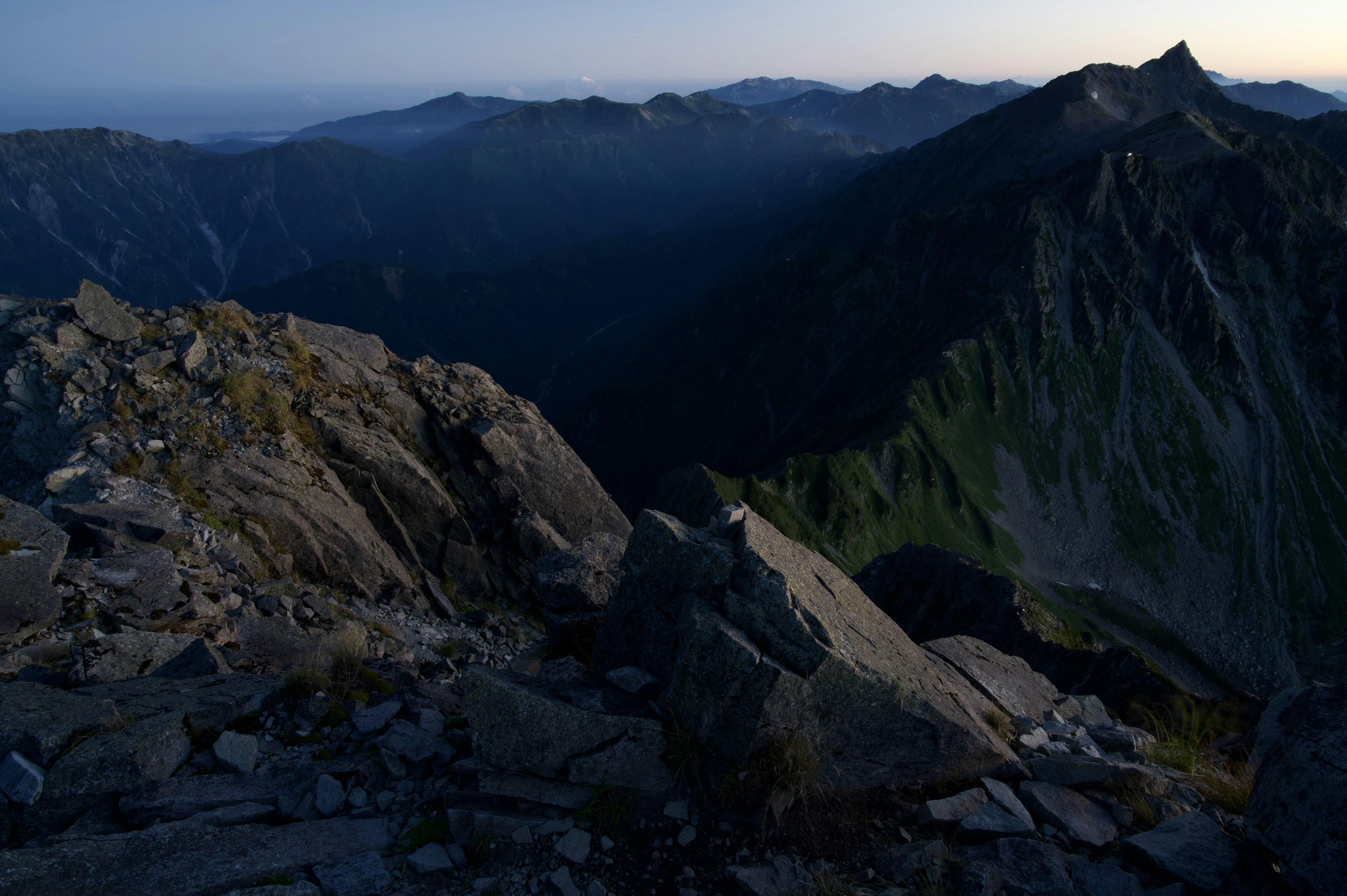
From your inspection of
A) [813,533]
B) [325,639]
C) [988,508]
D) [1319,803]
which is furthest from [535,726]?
[988,508]

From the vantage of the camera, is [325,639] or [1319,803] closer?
[1319,803]

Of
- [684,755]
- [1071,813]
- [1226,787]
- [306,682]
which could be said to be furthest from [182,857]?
[1226,787]

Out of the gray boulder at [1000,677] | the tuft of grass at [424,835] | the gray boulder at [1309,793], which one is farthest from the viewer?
the gray boulder at [1000,677]

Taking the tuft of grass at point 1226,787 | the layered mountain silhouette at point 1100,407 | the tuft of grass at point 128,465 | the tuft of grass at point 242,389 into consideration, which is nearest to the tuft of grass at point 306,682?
the tuft of grass at point 128,465

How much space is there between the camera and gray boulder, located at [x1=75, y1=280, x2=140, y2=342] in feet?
76.6

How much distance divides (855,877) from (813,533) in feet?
298

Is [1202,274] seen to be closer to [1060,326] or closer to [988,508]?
[1060,326]

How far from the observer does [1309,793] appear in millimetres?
8148

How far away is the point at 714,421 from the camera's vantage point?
571 feet

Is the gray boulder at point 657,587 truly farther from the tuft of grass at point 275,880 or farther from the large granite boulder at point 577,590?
the tuft of grass at point 275,880

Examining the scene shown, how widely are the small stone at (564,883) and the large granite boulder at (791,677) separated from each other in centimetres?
265

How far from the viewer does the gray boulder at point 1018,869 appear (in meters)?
8.34

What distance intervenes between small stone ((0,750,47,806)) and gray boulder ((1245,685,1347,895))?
16250 millimetres

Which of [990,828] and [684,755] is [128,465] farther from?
[990,828]
